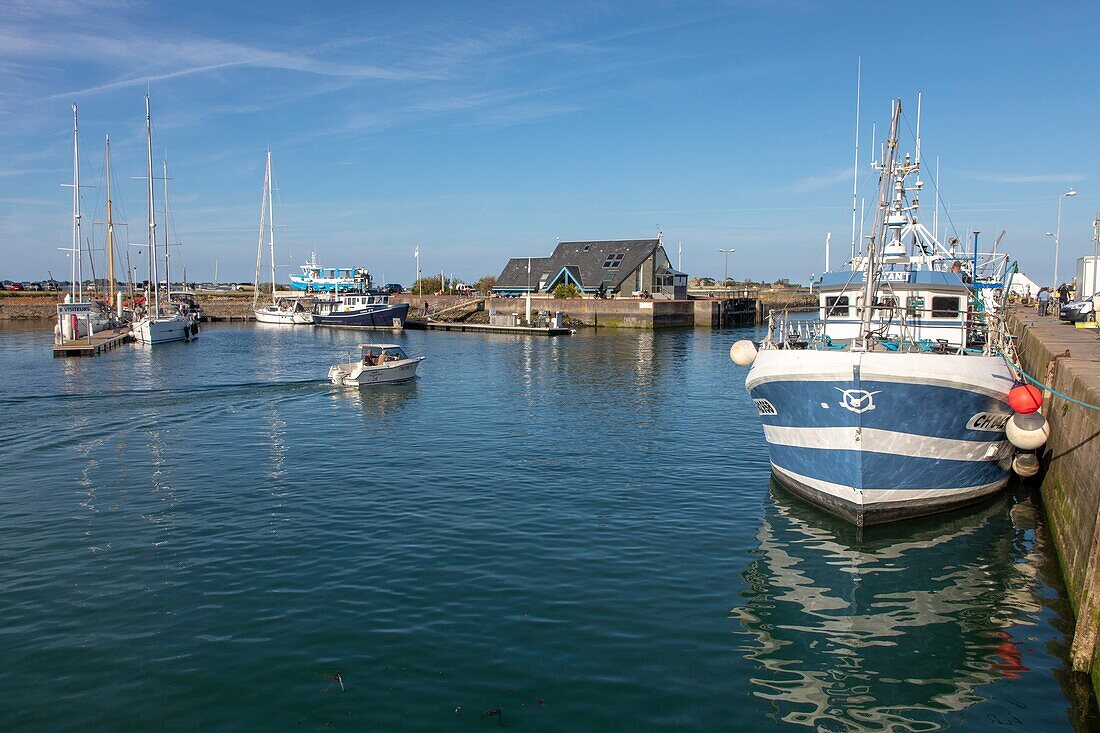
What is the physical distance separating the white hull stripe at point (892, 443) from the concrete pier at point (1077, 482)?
4.89 ft

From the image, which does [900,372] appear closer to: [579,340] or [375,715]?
[375,715]

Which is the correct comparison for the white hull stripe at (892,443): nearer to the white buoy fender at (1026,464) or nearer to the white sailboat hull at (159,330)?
the white buoy fender at (1026,464)

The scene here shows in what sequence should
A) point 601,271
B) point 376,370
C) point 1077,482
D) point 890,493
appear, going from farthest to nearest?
point 601,271 < point 376,370 < point 890,493 < point 1077,482

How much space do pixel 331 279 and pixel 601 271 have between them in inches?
1542

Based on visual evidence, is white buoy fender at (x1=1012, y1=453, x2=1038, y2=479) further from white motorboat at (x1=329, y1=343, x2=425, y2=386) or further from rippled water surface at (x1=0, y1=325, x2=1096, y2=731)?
white motorboat at (x1=329, y1=343, x2=425, y2=386)

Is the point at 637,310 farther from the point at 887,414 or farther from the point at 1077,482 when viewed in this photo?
the point at 1077,482

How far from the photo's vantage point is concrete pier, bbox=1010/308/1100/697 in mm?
9664

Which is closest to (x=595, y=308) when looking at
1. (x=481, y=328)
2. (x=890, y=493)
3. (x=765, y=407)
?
(x=481, y=328)

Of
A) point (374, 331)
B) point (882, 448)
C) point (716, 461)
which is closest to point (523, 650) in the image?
point (882, 448)

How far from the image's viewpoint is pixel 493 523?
53.1 feet

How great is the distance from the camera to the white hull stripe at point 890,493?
15133 mm

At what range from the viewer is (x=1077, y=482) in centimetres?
1266

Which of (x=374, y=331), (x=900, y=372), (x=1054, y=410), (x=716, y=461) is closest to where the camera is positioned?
(x=900, y=372)

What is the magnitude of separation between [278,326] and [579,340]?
40.6 meters
